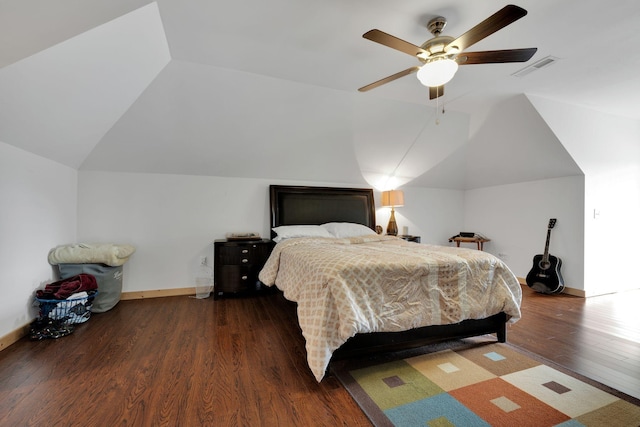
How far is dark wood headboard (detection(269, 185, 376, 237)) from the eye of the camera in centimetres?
409

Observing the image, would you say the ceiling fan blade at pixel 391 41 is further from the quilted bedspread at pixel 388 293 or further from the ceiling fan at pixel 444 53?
the quilted bedspread at pixel 388 293

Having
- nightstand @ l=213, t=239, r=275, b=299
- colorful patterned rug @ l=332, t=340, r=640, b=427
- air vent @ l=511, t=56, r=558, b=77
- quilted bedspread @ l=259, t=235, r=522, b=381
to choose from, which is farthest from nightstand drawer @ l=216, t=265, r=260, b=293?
air vent @ l=511, t=56, r=558, b=77

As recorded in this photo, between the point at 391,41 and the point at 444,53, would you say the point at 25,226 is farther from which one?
the point at 444,53

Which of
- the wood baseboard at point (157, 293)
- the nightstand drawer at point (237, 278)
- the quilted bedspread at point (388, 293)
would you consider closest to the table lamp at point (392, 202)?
the quilted bedspread at point (388, 293)

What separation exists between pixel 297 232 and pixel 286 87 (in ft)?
5.70

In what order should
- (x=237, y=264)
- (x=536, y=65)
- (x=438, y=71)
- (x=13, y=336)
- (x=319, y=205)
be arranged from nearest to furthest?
1. (x=438, y=71)
2. (x=13, y=336)
3. (x=536, y=65)
4. (x=237, y=264)
5. (x=319, y=205)

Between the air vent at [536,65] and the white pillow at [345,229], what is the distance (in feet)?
8.12

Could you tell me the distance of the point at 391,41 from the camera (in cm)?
170

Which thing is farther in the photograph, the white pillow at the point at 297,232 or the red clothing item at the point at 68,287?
the white pillow at the point at 297,232

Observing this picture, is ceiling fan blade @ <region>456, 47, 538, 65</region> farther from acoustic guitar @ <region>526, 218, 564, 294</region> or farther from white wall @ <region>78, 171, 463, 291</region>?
acoustic guitar @ <region>526, 218, 564, 294</region>

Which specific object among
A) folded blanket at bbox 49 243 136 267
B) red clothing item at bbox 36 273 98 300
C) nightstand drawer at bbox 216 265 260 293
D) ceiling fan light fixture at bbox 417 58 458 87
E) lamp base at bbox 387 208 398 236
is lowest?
nightstand drawer at bbox 216 265 260 293

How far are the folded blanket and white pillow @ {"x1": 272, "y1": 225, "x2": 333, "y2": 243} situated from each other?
1771mm

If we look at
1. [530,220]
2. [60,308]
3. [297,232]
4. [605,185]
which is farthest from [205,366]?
[605,185]

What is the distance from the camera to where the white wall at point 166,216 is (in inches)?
136
